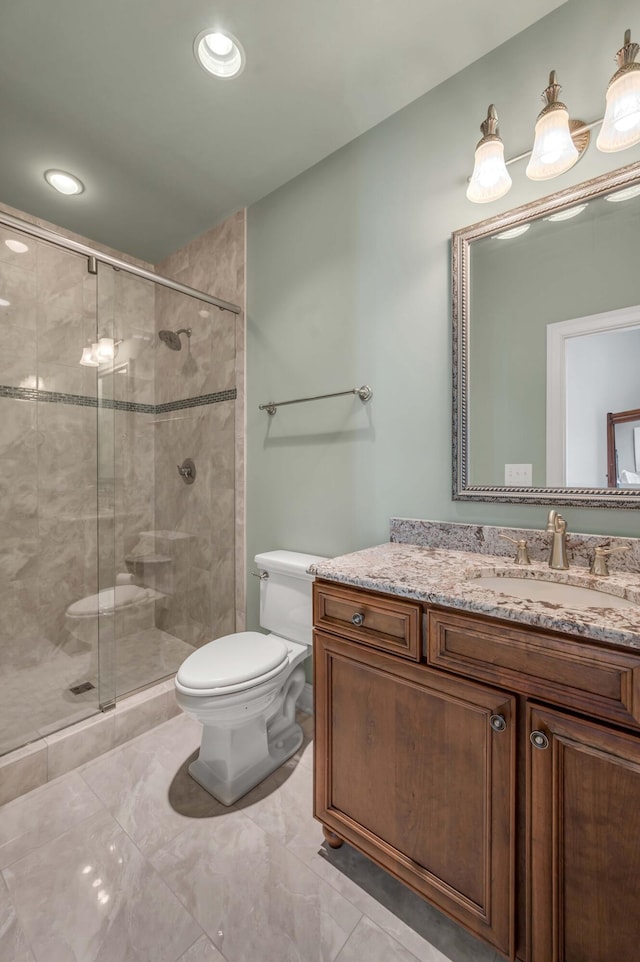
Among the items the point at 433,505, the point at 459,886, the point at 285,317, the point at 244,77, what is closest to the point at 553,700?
the point at 459,886

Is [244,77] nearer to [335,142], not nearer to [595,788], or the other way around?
[335,142]

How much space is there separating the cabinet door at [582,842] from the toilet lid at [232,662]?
0.89 m

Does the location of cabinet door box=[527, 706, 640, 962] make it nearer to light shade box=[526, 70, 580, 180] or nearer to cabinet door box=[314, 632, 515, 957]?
cabinet door box=[314, 632, 515, 957]

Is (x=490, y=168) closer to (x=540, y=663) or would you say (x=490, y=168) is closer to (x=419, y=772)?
(x=540, y=663)

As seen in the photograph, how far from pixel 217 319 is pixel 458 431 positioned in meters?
1.50

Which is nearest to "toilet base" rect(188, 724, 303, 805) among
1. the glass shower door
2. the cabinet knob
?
the glass shower door

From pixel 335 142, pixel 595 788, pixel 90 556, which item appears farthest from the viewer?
pixel 90 556

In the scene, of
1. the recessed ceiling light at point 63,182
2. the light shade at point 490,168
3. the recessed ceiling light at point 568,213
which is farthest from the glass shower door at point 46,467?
the recessed ceiling light at point 568,213

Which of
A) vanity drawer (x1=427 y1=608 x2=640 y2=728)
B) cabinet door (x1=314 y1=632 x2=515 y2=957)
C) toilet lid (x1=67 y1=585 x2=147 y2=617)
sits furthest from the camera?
toilet lid (x1=67 y1=585 x2=147 y2=617)

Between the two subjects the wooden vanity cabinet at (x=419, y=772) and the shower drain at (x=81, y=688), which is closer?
the wooden vanity cabinet at (x=419, y=772)

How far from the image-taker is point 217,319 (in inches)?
86.4

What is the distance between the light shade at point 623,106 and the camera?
3.28 ft

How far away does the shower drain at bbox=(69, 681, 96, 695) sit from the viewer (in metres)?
1.79

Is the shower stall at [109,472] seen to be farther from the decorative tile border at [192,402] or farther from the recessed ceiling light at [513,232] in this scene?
the recessed ceiling light at [513,232]
